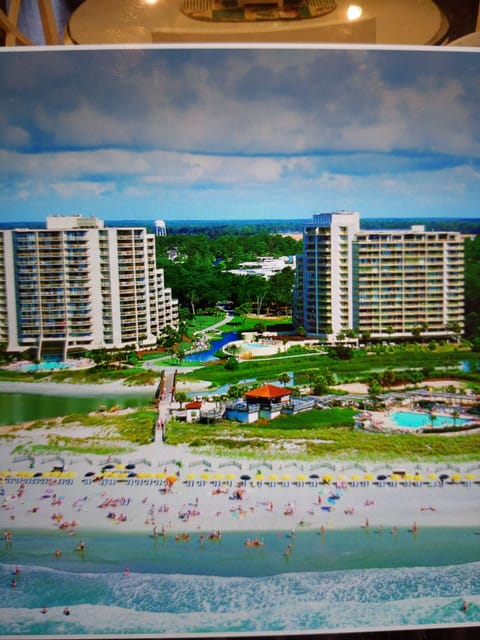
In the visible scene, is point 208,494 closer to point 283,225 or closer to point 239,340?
point 239,340

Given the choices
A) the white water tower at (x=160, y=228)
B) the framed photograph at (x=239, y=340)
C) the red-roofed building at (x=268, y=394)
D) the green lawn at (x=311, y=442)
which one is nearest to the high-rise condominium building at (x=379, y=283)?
the framed photograph at (x=239, y=340)

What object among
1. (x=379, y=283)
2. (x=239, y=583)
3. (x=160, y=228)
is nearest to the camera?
(x=239, y=583)

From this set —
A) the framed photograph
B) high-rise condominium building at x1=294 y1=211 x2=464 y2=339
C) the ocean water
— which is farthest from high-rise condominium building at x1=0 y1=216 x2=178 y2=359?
the ocean water

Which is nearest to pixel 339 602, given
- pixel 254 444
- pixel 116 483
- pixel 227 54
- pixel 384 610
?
pixel 384 610

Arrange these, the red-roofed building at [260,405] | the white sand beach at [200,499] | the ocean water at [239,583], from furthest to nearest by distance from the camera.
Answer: the red-roofed building at [260,405]
the white sand beach at [200,499]
the ocean water at [239,583]

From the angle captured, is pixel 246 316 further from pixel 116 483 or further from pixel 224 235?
pixel 116 483

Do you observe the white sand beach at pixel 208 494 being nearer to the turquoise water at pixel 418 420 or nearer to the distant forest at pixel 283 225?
the turquoise water at pixel 418 420

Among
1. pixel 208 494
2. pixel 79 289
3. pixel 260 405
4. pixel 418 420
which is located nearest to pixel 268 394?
pixel 260 405
